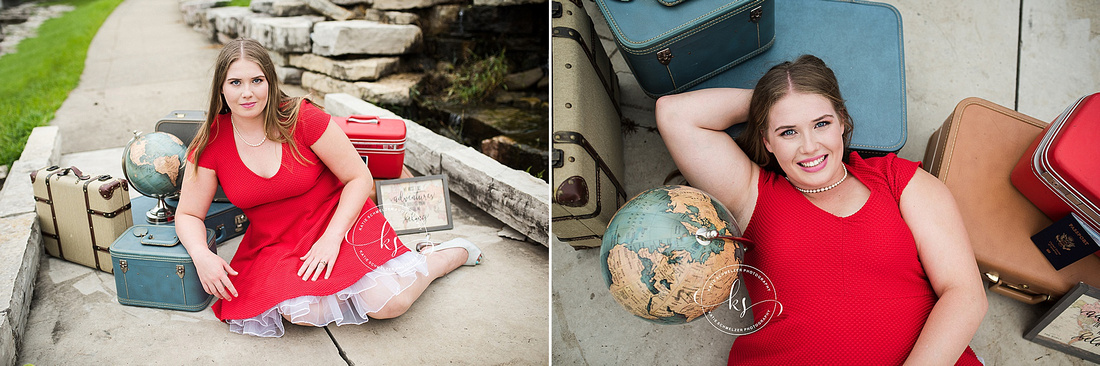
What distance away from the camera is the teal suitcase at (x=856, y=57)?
280 centimetres

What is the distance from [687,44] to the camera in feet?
8.30

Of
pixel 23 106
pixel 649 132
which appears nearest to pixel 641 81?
pixel 649 132

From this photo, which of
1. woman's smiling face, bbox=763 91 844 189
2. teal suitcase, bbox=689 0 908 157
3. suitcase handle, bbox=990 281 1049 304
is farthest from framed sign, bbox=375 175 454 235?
suitcase handle, bbox=990 281 1049 304

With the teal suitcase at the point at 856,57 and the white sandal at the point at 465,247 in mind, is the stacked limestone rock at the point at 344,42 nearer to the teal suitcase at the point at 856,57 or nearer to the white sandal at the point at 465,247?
the white sandal at the point at 465,247

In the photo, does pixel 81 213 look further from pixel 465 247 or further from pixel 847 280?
pixel 847 280

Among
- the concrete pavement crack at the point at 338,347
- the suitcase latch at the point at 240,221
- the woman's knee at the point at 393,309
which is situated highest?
the suitcase latch at the point at 240,221

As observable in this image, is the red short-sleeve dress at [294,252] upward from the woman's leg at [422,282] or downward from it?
upward

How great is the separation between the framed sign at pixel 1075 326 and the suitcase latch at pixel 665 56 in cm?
205

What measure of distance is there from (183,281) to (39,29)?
692 centimetres

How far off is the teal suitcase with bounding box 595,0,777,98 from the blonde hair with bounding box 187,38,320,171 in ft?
4.47

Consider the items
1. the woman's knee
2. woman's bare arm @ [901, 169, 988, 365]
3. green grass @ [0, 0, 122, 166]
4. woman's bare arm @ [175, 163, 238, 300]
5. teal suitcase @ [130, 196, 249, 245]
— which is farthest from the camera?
green grass @ [0, 0, 122, 166]

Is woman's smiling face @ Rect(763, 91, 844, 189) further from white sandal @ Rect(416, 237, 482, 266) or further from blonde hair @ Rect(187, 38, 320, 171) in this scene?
blonde hair @ Rect(187, 38, 320, 171)

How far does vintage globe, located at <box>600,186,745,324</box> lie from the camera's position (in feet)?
6.33

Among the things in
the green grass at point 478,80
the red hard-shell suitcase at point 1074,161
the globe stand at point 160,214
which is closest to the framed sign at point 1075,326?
the red hard-shell suitcase at point 1074,161
